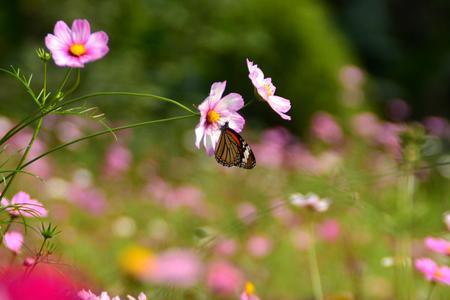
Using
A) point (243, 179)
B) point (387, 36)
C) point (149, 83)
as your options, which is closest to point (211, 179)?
point (243, 179)

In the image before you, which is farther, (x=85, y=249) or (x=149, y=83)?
(x=149, y=83)

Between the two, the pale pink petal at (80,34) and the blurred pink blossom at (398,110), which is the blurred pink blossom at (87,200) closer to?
the pale pink petal at (80,34)

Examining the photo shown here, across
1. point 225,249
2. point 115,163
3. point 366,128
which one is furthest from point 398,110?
point 225,249

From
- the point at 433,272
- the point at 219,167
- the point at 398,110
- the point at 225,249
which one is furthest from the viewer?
the point at 398,110

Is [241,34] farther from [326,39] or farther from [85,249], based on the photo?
[85,249]

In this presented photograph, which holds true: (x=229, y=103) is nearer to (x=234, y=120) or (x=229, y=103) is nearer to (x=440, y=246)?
(x=234, y=120)

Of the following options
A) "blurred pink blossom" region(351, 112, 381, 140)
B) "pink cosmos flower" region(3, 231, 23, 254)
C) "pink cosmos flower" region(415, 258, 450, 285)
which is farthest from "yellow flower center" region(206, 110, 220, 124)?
"blurred pink blossom" region(351, 112, 381, 140)
